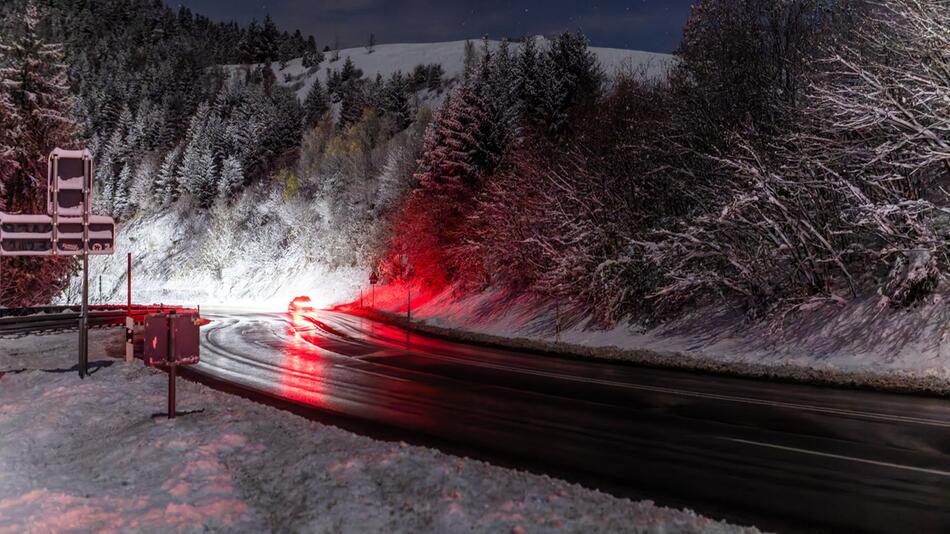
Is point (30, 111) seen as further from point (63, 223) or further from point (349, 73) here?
point (349, 73)

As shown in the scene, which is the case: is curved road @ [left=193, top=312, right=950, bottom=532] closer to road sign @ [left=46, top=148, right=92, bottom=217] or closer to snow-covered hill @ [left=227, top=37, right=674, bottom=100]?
road sign @ [left=46, top=148, right=92, bottom=217]

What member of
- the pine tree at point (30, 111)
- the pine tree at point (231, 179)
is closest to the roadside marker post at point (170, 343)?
the pine tree at point (30, 111)

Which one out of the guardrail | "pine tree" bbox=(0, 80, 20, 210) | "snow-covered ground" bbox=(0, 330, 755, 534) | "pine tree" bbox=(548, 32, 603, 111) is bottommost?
the guardrail

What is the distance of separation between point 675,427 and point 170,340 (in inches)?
290

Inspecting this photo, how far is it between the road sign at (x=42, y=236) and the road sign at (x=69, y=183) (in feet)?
0.71

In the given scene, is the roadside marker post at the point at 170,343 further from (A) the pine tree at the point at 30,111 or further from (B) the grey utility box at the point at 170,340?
(A) the pine tree at the point at 30,111

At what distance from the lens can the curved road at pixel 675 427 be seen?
20.6 ft

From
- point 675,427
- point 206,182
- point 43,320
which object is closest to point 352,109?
point 206,182

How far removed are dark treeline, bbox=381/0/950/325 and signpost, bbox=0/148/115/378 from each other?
1469 cm

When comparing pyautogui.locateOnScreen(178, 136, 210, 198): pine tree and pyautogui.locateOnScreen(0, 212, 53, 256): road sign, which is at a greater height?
pyautogui.locateOnScreen(178, 136, 210, 198): pine tree

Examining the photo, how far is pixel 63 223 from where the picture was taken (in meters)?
12.9

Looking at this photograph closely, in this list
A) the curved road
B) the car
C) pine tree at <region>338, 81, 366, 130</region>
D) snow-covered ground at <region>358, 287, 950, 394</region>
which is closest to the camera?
the curved road

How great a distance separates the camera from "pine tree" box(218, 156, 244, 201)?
271ft

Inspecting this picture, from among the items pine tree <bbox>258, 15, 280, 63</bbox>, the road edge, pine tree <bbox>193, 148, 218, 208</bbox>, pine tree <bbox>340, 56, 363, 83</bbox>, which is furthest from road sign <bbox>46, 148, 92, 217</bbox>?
pine tree <bbox>258, 15, 280, 63</bbox>
